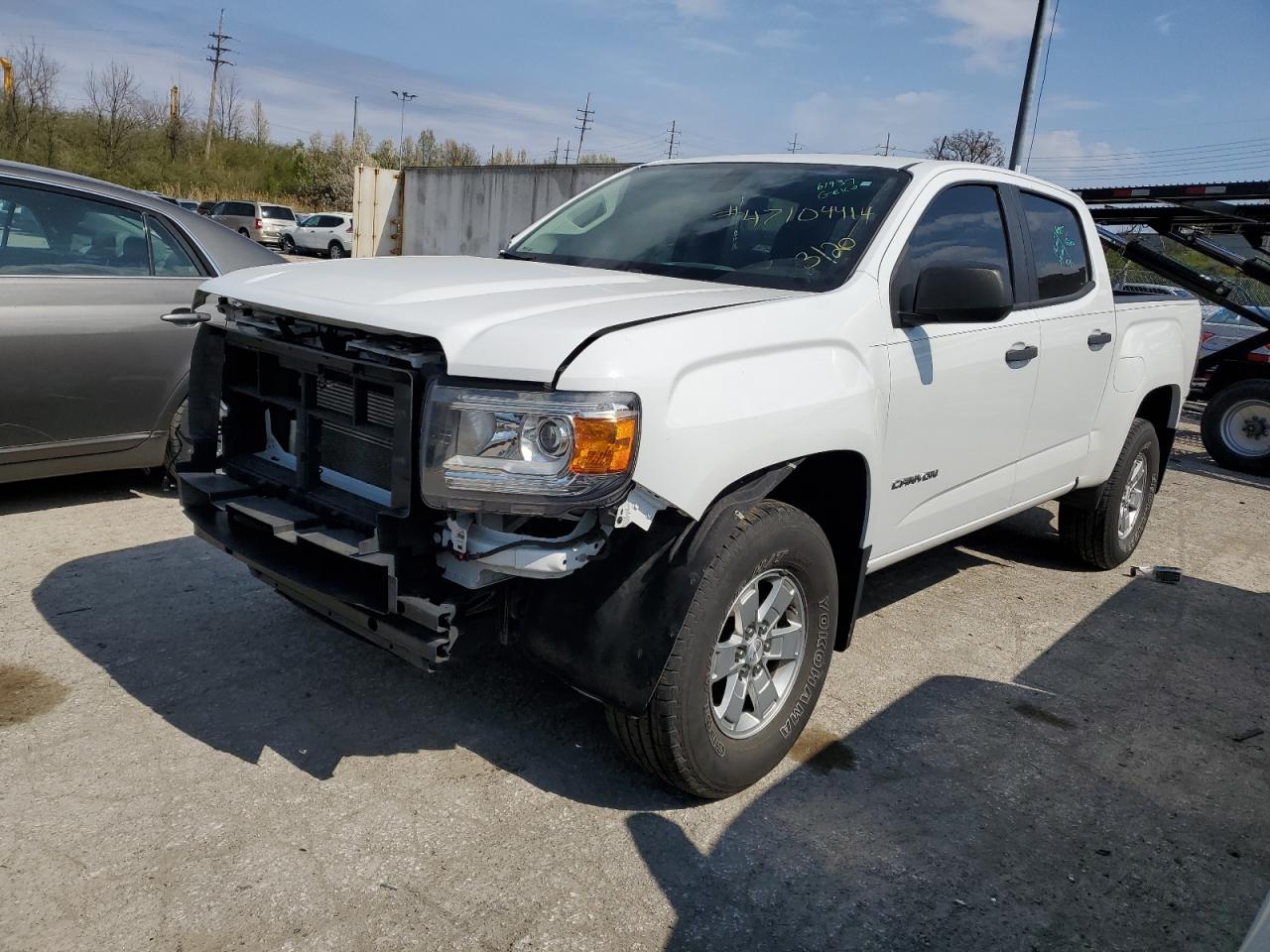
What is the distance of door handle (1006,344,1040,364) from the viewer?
401 cm

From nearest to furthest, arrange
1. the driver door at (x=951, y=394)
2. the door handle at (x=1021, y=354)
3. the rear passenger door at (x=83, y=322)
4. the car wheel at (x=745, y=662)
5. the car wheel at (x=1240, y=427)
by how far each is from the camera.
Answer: the car wheel at (x=745, y=662), the driver door at (x=951, y=394), the door handle at (x=1021, y=354), the rear passenger door at (x=83, y=322), the car wheel at (x=1240, y=427)

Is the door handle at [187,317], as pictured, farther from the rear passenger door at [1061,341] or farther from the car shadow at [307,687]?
→ the rear passenger door at [1061,341]

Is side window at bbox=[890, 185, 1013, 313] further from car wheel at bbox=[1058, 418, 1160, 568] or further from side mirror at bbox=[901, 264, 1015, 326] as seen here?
car wheel at bbox=[1058, 418, 1160, 568]

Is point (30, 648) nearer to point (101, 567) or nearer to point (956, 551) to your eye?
point (101, 567)

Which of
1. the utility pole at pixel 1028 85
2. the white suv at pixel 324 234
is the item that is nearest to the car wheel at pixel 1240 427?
the utility pole at pixel 1028 85

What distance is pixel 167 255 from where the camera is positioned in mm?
5336

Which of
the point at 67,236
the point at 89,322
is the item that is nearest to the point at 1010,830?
the point at 89,322

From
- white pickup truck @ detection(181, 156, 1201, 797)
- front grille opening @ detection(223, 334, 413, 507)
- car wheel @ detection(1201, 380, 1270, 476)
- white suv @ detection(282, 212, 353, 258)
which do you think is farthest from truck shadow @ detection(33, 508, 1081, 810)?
white suv @ detection(282, 212, 353, 258)

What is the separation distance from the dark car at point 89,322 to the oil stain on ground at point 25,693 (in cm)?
166

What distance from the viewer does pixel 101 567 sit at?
4.51m

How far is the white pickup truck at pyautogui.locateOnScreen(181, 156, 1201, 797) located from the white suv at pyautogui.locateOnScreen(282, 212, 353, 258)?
3300 cm

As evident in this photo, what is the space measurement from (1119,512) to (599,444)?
410cm

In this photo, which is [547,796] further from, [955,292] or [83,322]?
[83,322]

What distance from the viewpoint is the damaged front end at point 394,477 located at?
245 cm
